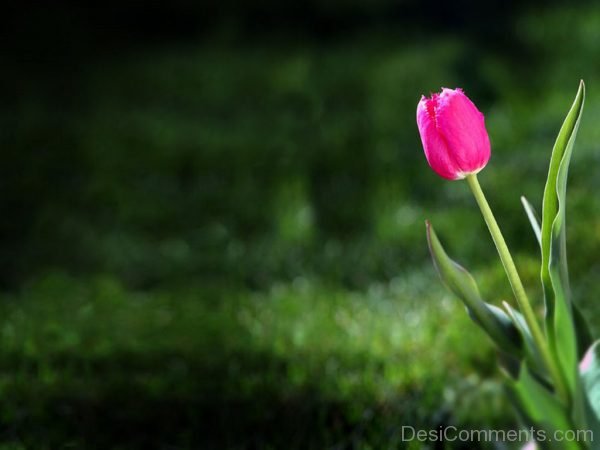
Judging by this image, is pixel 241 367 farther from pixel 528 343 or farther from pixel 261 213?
pixel 261 213

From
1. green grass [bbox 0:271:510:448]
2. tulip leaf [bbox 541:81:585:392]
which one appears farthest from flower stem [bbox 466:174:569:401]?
green grass [bbox 0:271:510:448]

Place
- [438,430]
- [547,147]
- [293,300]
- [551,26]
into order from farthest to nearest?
1. [551,26]
2. [547,147]
3. [293,300]
4. [438,430]

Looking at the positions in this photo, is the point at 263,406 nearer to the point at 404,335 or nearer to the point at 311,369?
the point at 311,369

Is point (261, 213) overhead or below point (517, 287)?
overhead

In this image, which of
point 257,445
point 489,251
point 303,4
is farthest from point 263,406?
point 303,4

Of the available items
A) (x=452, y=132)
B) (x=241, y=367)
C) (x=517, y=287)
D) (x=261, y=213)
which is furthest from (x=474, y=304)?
(x=261, y=213)
